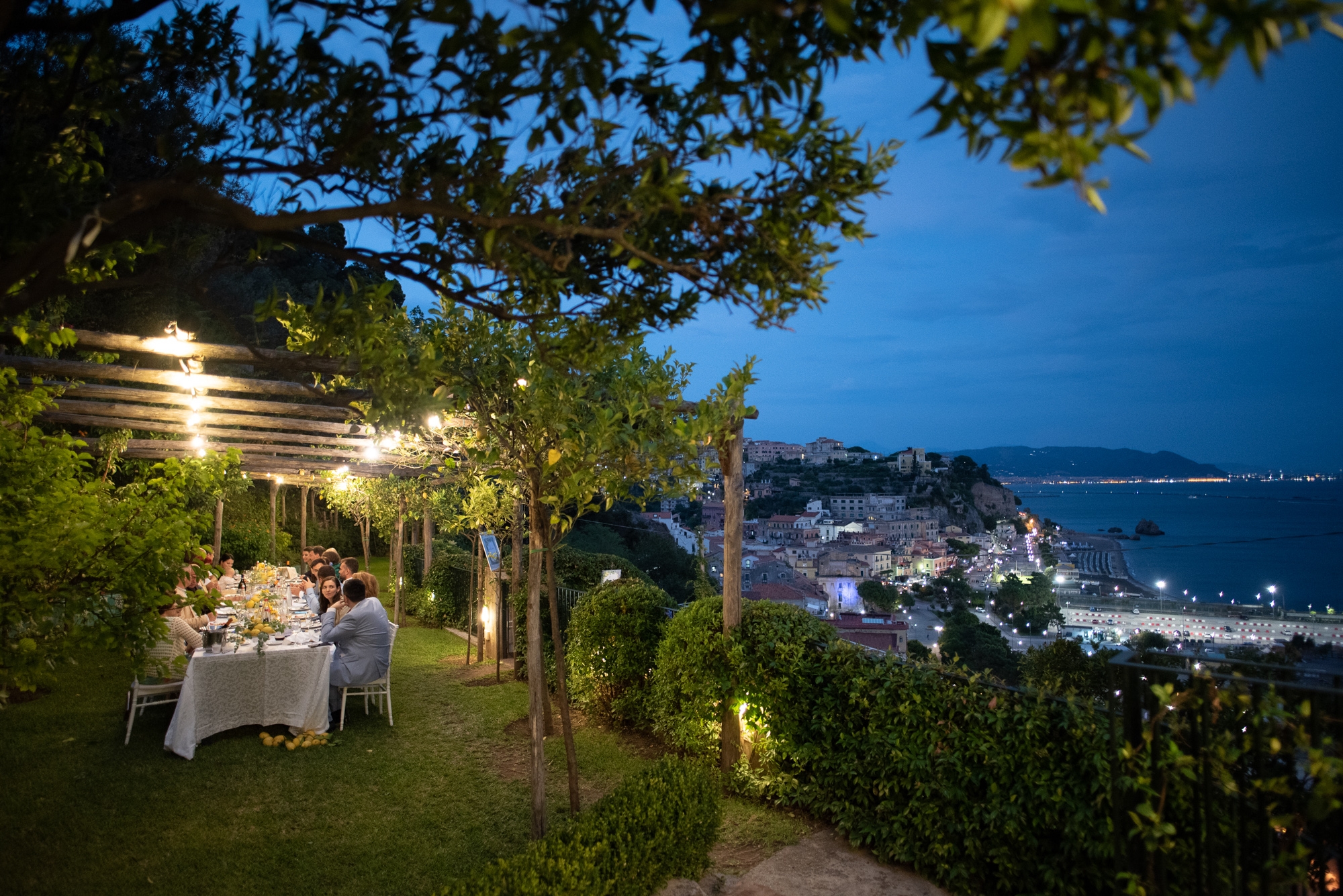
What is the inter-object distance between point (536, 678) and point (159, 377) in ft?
10.6

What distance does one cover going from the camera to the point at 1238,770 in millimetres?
2492

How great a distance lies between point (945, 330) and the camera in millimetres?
191000

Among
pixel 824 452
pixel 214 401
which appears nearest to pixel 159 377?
pixel 214 401

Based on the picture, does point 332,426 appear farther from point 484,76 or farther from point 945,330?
point 945,330

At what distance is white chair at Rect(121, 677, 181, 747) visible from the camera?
19.0 ft

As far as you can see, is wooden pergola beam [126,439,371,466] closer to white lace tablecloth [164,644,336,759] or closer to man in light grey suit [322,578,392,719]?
man in light grey suit [322,578,392,719]

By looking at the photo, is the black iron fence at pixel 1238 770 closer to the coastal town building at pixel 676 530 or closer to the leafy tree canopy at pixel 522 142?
the leafy tree canopy at pixel 522 142

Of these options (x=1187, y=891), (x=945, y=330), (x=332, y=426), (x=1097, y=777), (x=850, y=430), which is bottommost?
(x=1187, y=891)

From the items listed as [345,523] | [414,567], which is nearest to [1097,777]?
[414,567]

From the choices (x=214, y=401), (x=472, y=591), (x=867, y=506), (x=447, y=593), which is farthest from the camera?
(x=867, y=506)

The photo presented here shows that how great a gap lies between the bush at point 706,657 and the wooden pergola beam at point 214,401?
10.2 feet

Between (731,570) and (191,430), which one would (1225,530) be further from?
(191,430)

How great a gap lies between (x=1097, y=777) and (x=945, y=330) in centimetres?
20454

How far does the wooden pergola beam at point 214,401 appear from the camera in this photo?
16.7ft
